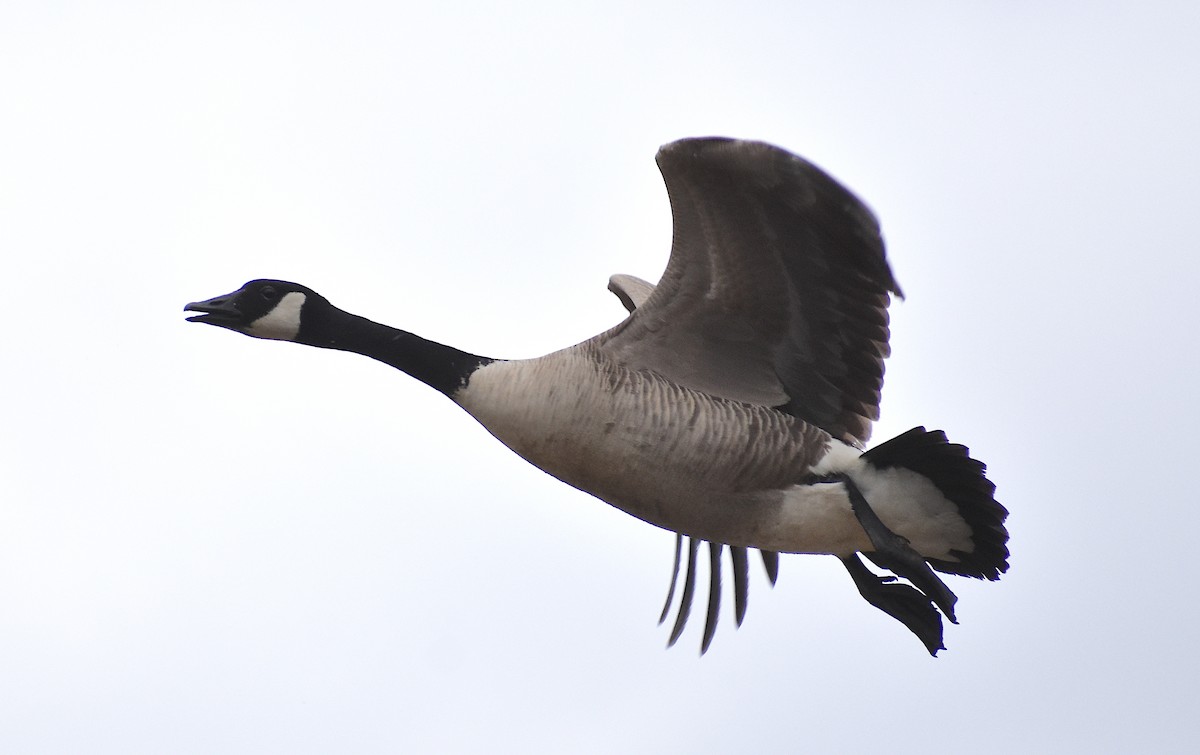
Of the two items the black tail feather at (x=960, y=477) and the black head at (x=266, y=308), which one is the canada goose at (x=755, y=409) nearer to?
the black tail feather at (x=960, y=477)

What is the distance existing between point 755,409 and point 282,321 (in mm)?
2746

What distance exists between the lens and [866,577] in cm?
855

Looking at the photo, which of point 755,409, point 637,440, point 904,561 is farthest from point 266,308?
point 904,561

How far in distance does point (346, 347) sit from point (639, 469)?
197 centimetres

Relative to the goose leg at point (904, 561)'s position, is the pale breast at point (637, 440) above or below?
above

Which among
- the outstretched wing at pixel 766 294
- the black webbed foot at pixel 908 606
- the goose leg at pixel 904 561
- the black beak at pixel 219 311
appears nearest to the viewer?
the outstretched wing at pixel 766 294

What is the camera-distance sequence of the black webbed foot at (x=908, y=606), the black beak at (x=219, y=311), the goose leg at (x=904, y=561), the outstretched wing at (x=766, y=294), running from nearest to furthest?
the outstretched wing at (x=766, y=294) → the goose leg at (x=904, y=561) → the black webbed foot at (x=908, y=606) → the black beak at (x=219, y=311)

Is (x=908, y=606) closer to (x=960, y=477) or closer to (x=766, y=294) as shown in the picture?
(x=960, y=477)

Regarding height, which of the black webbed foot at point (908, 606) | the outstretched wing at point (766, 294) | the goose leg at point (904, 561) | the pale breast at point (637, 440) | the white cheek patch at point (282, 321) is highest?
the outstretched wing at point (766, 294)

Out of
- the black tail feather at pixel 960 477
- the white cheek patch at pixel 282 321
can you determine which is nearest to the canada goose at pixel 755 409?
the black tail feather at pixel 960 477

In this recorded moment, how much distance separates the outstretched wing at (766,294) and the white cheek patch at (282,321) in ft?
6.21

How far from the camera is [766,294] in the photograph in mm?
8133

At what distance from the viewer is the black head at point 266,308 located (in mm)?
8789

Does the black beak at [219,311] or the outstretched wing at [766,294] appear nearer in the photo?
the outstretched wing at [766,294]
